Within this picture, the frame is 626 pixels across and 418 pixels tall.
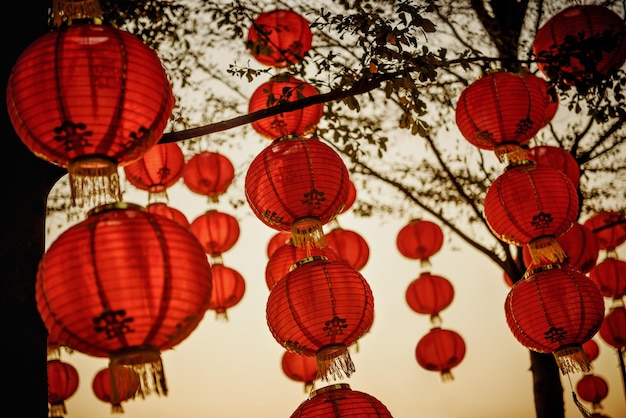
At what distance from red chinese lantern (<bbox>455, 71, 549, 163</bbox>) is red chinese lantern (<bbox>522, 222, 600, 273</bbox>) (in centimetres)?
115

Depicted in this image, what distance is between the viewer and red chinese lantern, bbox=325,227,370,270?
5145mm

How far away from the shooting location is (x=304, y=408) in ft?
10.4

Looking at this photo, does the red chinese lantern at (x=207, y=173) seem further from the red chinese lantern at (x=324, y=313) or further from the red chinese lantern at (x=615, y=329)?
the red chinese lantern at (x=615, y=329)

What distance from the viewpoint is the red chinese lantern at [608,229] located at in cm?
638

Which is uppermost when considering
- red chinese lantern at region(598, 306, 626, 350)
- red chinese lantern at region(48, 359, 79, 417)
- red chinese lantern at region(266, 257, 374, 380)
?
red chinese lantern at region(48, 359, 79, 417)

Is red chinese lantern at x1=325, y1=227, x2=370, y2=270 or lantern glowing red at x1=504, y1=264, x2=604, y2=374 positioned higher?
red chinese lantern at x1=325, y1=227, x2=370, y2=270

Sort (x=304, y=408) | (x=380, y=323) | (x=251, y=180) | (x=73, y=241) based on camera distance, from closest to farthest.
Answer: (x=73, y=241) < (x=304, y=408) < (x=251, y=180) < (x=380, y=323)

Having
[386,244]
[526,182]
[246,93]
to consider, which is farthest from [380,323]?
[526,182]

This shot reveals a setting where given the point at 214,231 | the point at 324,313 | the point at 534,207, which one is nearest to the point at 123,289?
the point at 324,313

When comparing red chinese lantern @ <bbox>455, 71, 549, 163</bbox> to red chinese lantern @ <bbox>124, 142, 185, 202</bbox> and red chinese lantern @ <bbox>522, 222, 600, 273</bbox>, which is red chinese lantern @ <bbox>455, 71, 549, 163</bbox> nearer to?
red chinese lantern @ <bbox>522, 222, 600, 273</bbox>

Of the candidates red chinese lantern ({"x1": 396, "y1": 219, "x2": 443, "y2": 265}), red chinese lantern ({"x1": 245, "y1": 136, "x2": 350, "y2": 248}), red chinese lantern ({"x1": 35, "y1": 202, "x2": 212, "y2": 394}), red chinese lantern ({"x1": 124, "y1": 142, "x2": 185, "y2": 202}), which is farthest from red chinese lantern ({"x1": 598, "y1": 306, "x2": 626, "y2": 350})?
red chinese lantern ({"x1": 35, "y1": 202, "x2": 212, "y2": 394})

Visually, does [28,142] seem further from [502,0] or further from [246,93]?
[502,0]

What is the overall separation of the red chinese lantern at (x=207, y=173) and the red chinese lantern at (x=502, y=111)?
1935mm

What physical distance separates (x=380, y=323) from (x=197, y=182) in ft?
13.4
